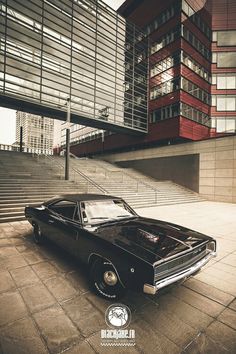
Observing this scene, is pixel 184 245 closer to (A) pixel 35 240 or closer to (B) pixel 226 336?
(B) pixel 226 336

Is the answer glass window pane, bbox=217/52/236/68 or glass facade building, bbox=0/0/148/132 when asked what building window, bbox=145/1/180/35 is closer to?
glass facade building, bbox=0/0/148/132

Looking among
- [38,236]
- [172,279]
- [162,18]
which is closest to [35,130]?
[162,18]

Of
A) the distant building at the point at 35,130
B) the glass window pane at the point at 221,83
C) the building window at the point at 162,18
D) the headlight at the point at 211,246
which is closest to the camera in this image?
the headlight at the point at 211,246

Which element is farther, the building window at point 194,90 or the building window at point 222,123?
the building window at point 222,123

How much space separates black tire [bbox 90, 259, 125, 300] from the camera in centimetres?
270

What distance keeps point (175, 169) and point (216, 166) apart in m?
4.43

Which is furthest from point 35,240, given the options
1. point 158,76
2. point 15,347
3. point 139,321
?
point 158,76

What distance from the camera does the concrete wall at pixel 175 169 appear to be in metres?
19.2

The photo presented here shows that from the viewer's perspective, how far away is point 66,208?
4129 millimetres

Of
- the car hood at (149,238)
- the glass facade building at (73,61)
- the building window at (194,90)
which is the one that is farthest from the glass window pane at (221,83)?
the car hood at (149,238)

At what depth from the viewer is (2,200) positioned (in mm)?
8812

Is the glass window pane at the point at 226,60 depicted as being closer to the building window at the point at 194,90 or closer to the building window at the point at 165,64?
the building window at the point at 194,90

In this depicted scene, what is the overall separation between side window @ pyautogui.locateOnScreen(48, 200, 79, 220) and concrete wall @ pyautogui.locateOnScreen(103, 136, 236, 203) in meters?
16.4

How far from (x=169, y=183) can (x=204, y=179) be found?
11.6 feet
